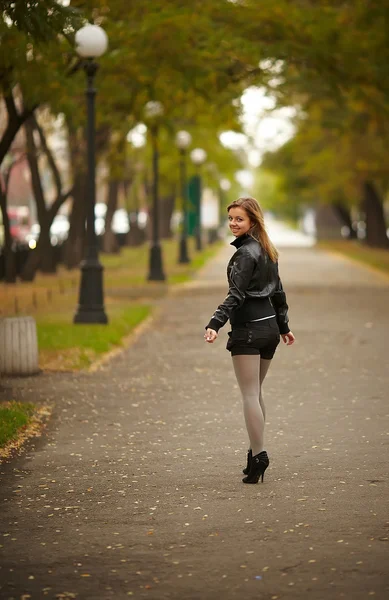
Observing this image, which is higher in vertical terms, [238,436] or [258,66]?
[258,66]

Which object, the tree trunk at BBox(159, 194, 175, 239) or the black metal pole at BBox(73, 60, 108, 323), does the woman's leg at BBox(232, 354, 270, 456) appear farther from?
the tree trunk at BBox(159, 194, 175, 239)

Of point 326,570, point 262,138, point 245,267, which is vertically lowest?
point 326,570

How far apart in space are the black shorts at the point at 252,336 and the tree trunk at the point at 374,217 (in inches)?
1868

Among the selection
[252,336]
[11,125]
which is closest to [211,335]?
[252,336]

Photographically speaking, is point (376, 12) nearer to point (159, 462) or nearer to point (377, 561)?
point (159, 462)

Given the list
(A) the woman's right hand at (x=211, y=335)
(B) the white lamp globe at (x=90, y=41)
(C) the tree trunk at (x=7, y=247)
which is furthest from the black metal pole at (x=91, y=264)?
(A) the woman's right hand at (x=211, y=335)

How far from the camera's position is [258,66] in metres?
21.7

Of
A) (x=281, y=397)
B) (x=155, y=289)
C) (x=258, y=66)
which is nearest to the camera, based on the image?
(x=281, y=397)

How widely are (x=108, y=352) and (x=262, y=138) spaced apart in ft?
168

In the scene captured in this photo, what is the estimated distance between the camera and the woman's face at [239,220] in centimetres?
754

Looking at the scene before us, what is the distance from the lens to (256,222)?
7.64 metres

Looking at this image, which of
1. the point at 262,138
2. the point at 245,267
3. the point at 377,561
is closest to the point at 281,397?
the point at 245,267

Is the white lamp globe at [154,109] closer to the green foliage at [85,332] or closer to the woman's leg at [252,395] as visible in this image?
the green foliage at [85,332]

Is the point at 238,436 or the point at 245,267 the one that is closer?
the point at 245,267
